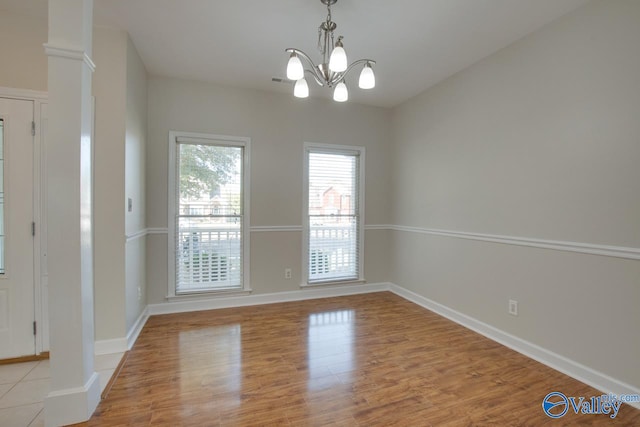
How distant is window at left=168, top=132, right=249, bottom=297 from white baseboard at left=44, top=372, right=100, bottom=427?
185 cm

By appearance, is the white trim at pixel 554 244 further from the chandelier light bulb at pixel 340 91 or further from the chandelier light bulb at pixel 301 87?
the chandelier light bulb at pixel 301 87

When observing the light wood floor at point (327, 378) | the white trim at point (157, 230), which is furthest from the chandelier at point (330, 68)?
the white trim at point (157, 230)

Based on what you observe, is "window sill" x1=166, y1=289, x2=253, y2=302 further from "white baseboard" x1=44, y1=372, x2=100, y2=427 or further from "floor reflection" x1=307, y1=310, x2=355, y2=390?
"white baseboard" x1=44, y1=372, x2=100, y2=427

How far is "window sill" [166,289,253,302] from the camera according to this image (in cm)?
357

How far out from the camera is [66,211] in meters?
1.70

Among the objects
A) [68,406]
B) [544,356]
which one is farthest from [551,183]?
[68,406]

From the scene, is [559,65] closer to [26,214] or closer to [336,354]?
[336,354]

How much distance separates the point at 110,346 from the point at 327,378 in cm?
192

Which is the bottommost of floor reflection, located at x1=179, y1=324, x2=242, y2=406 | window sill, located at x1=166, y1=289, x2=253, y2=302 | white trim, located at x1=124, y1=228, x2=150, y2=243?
floor reflection, located at x1=179, y1=324, x2=242, y2=406

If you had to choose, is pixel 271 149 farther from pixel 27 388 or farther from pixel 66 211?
A: pixel 27 388

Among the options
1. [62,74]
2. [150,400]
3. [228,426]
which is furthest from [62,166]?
[228,426]

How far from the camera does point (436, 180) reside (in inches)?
146

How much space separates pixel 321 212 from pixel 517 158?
7.86ft

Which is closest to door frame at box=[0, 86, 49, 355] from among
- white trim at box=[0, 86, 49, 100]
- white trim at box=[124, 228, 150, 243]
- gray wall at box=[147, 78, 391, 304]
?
white trim at box=[0, 86, 49, 100]
